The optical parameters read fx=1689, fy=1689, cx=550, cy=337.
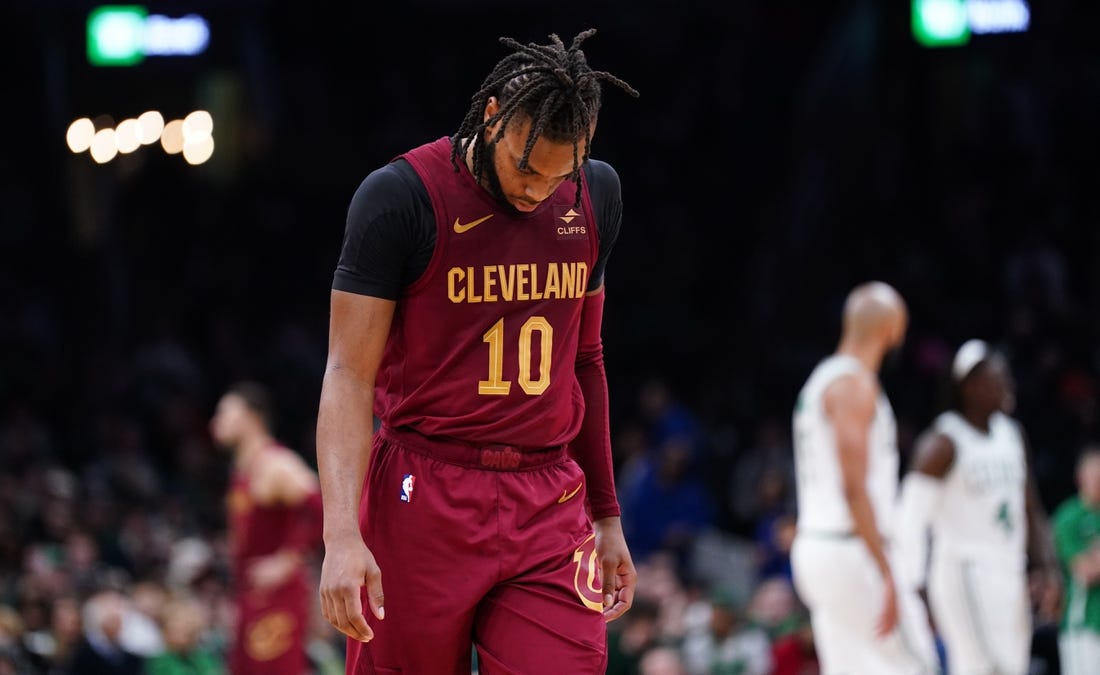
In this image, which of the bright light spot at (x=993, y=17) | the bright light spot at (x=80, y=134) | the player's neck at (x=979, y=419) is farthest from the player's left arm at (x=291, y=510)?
the bright light spot at (x=80, y=134)

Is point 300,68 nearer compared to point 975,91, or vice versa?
point 975,91

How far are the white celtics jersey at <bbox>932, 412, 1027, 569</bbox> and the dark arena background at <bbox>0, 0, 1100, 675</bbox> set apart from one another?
10.7 feet

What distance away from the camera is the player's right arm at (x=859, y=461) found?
23.0 ft

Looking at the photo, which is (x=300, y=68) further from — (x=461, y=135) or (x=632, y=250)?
(x=461, y=135)

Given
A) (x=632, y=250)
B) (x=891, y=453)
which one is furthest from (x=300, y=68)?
(x=891, y=453)

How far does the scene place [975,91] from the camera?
59.8ft

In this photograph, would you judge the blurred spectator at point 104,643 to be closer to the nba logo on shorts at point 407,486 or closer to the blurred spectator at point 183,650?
the blurred spectator at point 183,650

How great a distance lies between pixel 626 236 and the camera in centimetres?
1784

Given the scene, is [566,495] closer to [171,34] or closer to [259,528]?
[259,528]

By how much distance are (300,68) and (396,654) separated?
16501 millimetres

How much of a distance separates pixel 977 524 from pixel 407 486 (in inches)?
182

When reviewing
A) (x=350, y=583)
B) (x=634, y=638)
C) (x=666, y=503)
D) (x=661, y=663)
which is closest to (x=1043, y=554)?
(x=661, y=663)

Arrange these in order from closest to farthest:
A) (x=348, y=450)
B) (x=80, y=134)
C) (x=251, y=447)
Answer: (x=348, y=450)
(x=251, y=447)
(x=80, y=134)

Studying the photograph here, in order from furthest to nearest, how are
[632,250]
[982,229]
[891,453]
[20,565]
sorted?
[632,250], [982,229], [20,565], [891,453]
